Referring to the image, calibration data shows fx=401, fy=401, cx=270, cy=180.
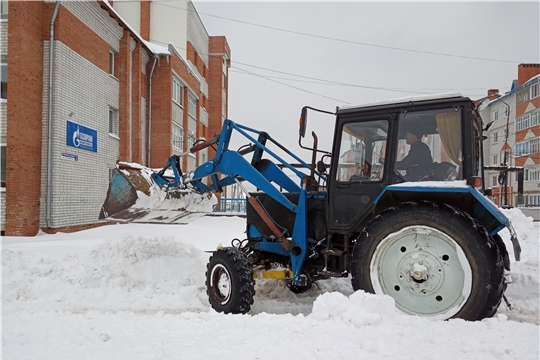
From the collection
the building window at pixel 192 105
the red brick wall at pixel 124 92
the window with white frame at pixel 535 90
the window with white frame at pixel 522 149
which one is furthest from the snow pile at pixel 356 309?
the window with white frame at pixel 522 149

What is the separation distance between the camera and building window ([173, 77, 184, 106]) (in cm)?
2216

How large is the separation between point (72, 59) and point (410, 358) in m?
13.9

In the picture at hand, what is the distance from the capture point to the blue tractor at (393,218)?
3582mm

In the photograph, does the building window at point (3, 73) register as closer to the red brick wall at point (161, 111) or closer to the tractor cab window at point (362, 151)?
the red brick wall at point (161, 111)

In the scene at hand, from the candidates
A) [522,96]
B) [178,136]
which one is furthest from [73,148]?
[522,96]

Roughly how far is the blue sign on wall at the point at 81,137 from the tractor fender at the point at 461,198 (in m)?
11.7

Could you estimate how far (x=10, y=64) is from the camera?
37.4 ft

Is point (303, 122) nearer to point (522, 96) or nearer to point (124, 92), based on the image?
point (124, 92)

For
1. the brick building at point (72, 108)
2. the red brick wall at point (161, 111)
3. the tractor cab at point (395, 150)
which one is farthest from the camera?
the red brick wall at point (161, 111)

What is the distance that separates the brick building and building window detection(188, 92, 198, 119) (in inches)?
160

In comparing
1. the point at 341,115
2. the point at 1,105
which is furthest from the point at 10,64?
the point at 341,115

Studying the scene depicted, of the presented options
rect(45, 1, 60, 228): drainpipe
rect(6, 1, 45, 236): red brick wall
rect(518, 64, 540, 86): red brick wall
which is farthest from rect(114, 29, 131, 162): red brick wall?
rect(518, 64, 540, 86): red brick wall

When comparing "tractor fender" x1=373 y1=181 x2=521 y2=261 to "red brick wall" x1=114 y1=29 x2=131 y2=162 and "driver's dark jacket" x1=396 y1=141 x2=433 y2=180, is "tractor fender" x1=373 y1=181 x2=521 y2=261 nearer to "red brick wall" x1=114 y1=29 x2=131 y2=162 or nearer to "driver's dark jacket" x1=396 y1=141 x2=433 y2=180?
"driver's dark jacket" x1=396 y1=141 x2=433 y2=180

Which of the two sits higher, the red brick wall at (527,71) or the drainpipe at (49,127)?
the red brick wall at (527,71)
